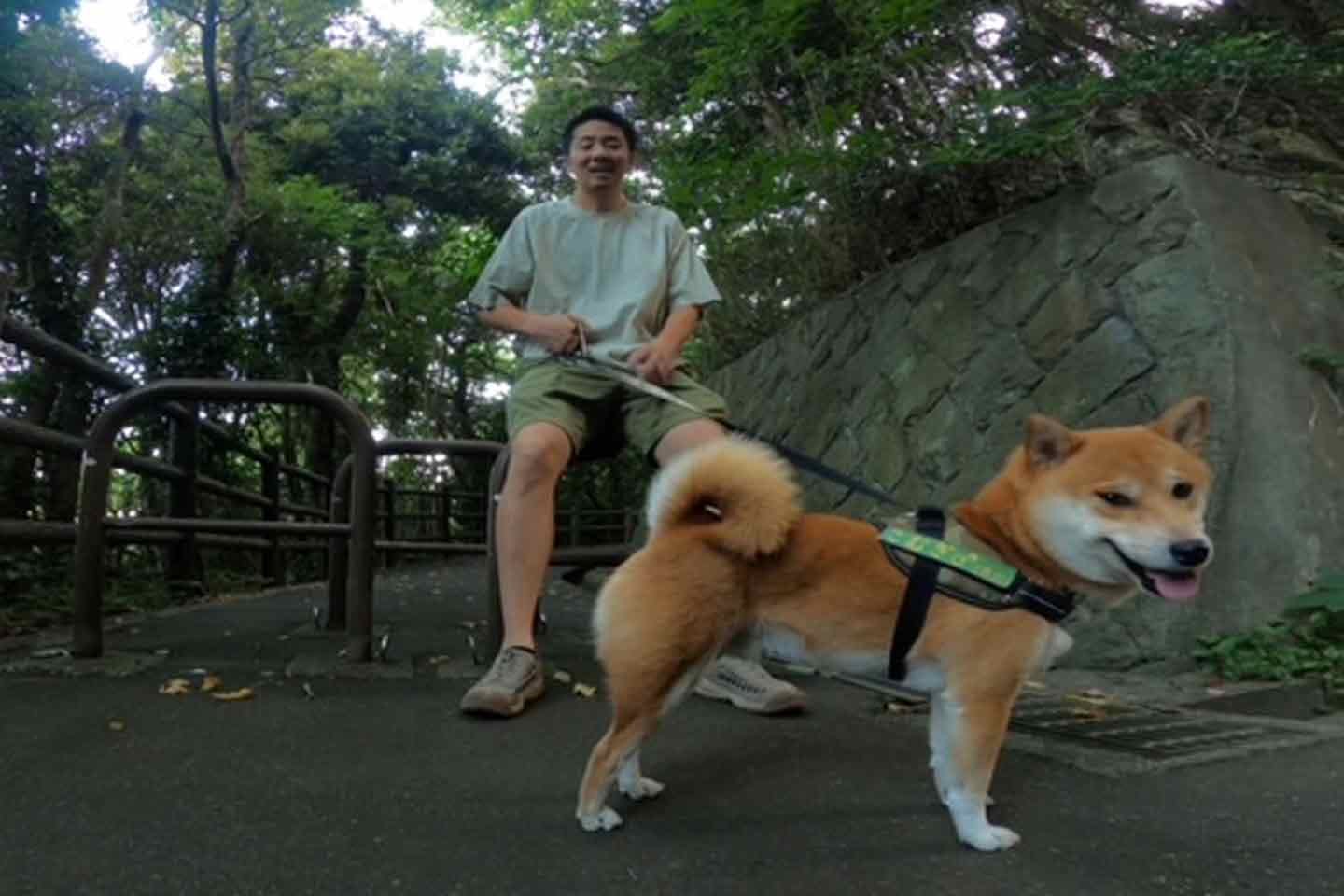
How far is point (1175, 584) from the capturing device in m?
1.98

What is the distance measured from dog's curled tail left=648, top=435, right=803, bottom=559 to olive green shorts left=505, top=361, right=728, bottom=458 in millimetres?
855

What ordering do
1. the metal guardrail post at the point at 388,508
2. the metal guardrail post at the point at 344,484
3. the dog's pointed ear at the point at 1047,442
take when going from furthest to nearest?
1. the metal guardrail post at the point at 388,508
2. the metal guardrail post at the point at 344,484
3. the dog's pointed ear at the point at 1047,442

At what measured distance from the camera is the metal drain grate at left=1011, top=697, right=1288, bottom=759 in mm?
2686

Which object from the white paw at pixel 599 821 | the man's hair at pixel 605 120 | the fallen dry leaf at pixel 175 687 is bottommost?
the fallen dry leaf at pixel 175 687

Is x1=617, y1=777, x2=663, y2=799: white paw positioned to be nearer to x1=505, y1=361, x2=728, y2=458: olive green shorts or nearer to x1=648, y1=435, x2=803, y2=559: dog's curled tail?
x1=648, y1=435, x2=803, y2=559: dog's curled tail

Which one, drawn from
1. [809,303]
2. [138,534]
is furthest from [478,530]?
[138,534]

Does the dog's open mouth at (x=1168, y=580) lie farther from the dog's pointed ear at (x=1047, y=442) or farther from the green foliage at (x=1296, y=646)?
the green foliage at (x=1296, y=646)

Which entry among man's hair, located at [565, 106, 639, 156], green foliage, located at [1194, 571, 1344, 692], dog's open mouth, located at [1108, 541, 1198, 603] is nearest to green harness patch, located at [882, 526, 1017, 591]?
dog's open mouth, located at [1108, 541, 1198, 603]

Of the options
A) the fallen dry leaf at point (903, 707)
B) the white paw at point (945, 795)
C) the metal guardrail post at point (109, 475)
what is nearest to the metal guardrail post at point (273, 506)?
the metal guardrail post at point (109, 475)

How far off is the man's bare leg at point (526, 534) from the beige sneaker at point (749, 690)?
545 mm

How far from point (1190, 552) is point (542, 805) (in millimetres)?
1438

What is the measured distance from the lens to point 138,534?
13.4 feet

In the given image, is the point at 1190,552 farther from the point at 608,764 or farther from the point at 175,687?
the point at 175,687

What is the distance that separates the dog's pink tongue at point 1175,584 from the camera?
1.97 meters
